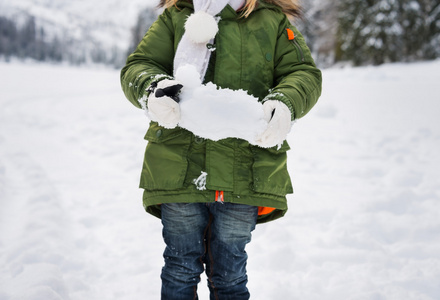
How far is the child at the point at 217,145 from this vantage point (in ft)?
5.07

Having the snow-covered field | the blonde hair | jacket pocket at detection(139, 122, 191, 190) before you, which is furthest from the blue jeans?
the blonde hair

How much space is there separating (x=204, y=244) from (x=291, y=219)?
164 centimetres

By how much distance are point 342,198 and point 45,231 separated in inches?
102

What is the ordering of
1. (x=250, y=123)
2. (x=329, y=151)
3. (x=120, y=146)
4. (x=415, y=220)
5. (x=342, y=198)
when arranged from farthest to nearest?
(x=120, y=146)
(x=329, y=151)
(x=342, y=198)
(x=415, y=220)
(x=250, y=123)

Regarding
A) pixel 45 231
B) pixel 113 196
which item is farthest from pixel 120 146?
pixel 45 231

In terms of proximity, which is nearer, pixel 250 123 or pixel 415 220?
pixel 250 123

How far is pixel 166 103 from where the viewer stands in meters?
1.30

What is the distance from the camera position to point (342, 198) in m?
3.60

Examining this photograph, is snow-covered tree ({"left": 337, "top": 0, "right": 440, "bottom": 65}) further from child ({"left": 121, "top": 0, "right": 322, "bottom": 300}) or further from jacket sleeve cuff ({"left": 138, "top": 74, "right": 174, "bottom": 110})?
jacket sleeve cuff ({"left": 138, "top": 74, "right": 174, "bottom": 110})

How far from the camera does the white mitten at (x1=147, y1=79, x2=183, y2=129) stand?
131 centimetres

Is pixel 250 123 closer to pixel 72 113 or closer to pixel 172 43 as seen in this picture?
pixel 172 43

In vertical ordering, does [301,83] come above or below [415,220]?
above

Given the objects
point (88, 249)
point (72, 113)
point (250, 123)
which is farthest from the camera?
point (72, 113)

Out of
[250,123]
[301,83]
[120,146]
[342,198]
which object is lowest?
[120,146]
